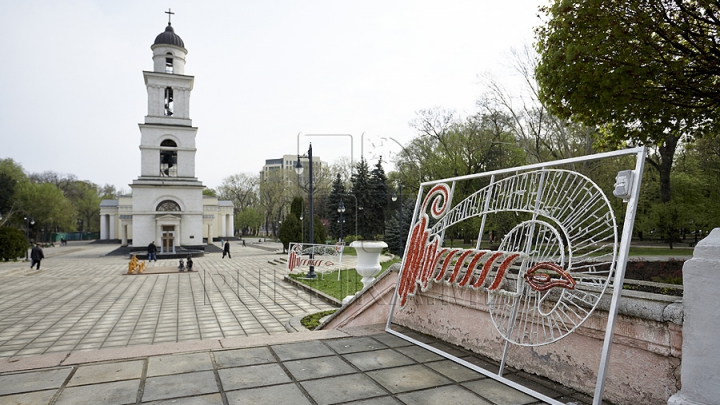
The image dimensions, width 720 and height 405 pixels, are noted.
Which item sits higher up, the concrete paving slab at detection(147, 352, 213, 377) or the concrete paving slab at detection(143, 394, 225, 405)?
the concrete paving slab at detection(143, 394, 225, 405)

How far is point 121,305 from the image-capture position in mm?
12773

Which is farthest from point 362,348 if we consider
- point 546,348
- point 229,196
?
point 229,196

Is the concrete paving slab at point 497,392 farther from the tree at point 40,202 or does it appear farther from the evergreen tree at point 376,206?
the tree at point 40,202

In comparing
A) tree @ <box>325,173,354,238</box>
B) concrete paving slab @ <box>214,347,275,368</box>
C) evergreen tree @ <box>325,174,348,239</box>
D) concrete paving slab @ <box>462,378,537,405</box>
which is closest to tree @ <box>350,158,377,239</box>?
tree @ <box>325,173,354,238</box>

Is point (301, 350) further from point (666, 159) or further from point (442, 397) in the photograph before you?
point (666, 159)

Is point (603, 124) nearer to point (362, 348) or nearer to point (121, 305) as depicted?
point (362, 348)

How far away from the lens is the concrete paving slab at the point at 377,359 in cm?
408

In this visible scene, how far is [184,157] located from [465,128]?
2625 centimetres

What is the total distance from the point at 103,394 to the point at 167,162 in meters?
41.8

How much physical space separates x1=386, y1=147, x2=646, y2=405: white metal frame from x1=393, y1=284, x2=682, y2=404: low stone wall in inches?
5.5

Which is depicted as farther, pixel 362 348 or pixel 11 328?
pixel 11 328

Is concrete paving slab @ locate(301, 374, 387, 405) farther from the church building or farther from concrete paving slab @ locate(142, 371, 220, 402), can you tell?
the church building

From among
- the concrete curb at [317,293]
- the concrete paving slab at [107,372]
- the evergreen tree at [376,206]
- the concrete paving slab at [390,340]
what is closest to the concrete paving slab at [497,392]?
the concrete paving slab at [390,340]

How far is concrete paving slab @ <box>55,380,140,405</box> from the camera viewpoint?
3238 mm
